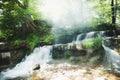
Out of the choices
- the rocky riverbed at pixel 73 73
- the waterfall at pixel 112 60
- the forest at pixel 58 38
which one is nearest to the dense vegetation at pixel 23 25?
the forest at pixel 58 38

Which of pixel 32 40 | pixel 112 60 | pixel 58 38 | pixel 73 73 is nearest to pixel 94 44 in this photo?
pixel 112 60

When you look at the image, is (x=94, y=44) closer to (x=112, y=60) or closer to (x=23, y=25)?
(x=112, y=60)

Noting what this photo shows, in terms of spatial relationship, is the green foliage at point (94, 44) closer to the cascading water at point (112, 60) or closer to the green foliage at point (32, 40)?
the cascading water at point (112, 60)

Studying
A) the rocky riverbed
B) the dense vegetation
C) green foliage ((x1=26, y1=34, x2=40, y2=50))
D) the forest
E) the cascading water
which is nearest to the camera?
the rocky riverbed

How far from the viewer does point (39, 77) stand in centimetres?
864

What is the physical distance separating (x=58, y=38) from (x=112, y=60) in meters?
6.78

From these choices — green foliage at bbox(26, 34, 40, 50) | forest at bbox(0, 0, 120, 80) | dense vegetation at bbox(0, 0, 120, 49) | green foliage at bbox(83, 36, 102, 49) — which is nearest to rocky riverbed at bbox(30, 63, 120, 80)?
forest at bbox(0, 0, 120, 80)

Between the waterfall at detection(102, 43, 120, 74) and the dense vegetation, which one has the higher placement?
the dense vegetation

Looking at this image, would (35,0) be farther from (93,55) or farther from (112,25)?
(93,55)

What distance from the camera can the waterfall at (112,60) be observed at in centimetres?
863

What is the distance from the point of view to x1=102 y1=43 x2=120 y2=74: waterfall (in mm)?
8628

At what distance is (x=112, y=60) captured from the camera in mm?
9328

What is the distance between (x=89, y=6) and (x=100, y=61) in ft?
45.2

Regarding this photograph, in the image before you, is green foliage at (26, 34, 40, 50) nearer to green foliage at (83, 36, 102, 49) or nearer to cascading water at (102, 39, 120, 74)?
green foliage at (83, 36, 102, 49)
